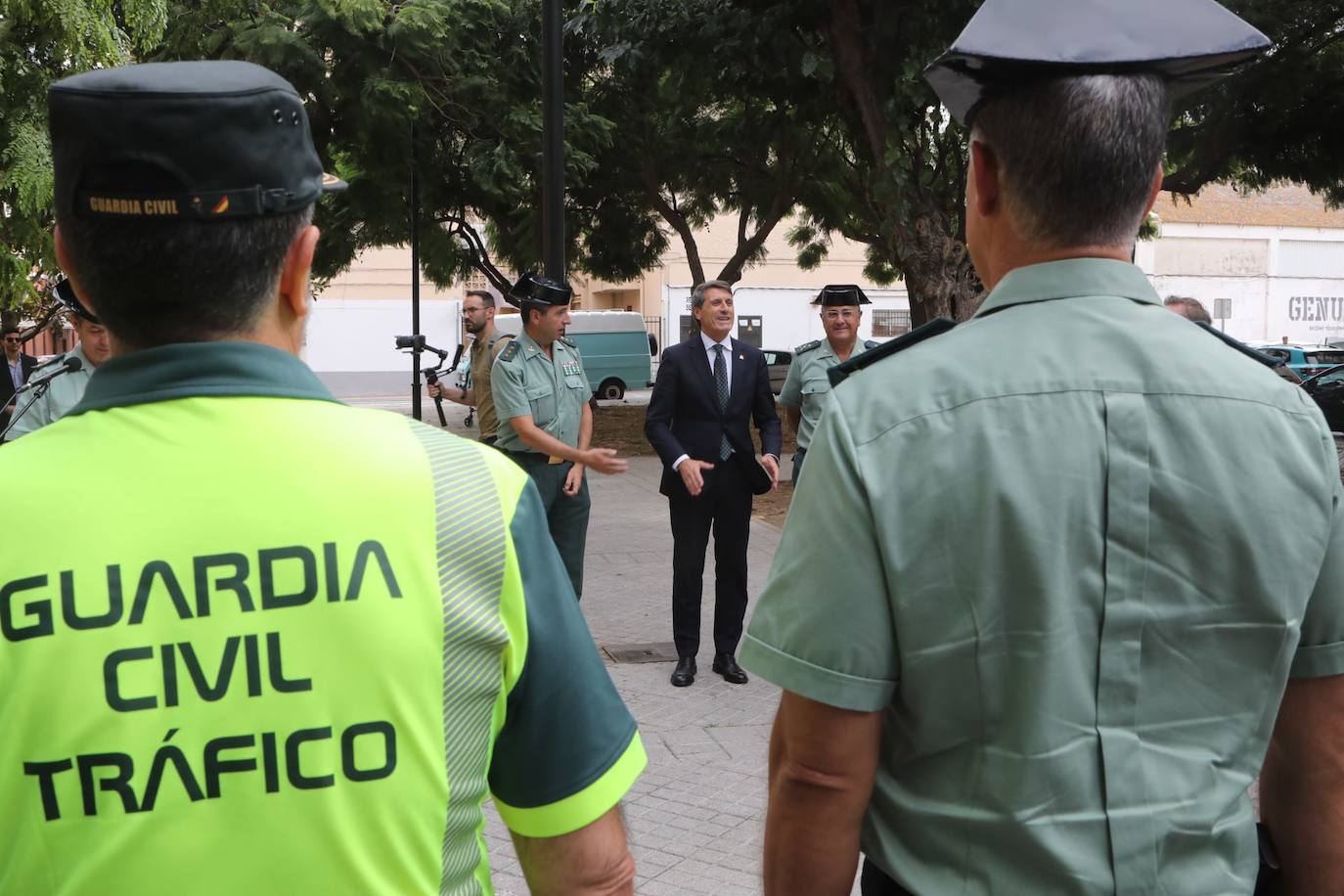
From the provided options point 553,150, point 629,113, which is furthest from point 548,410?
point 629,113

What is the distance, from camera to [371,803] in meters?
1.23

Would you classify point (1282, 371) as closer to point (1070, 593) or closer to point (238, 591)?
point (1070, 593)

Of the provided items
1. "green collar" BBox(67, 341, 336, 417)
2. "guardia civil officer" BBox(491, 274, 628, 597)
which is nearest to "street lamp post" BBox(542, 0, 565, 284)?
"guardia civil officer" BBox(491, 274, 628, 597)

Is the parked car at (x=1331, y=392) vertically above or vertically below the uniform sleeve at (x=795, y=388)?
below

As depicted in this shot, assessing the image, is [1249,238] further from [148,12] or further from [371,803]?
[371,803]

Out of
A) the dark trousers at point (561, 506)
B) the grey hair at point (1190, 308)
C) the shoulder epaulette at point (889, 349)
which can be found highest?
the shoulder epaulette at point (889, 349)

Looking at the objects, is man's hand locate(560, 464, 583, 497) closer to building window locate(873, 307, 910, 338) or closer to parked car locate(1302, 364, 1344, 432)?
parked car locate(1302, 364, 1344, 432)

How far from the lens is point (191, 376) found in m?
1.28

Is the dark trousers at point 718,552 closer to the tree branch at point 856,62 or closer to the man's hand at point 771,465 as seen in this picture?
the man's hand at point 771,465

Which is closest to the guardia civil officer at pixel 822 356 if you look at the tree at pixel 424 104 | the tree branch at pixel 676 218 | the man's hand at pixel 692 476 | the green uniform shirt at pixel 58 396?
the man's hand at pixel 692 476

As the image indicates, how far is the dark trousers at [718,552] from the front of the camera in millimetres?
6699

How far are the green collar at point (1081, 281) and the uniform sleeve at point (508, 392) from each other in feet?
16.8

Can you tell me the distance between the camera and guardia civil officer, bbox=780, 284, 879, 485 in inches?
289

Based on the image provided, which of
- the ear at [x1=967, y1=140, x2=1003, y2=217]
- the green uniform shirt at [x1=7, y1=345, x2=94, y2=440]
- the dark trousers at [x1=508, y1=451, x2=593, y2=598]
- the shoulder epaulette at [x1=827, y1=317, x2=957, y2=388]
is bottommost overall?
the dark trousers at [x1=508, y1=451, x2=593, y2=598]
